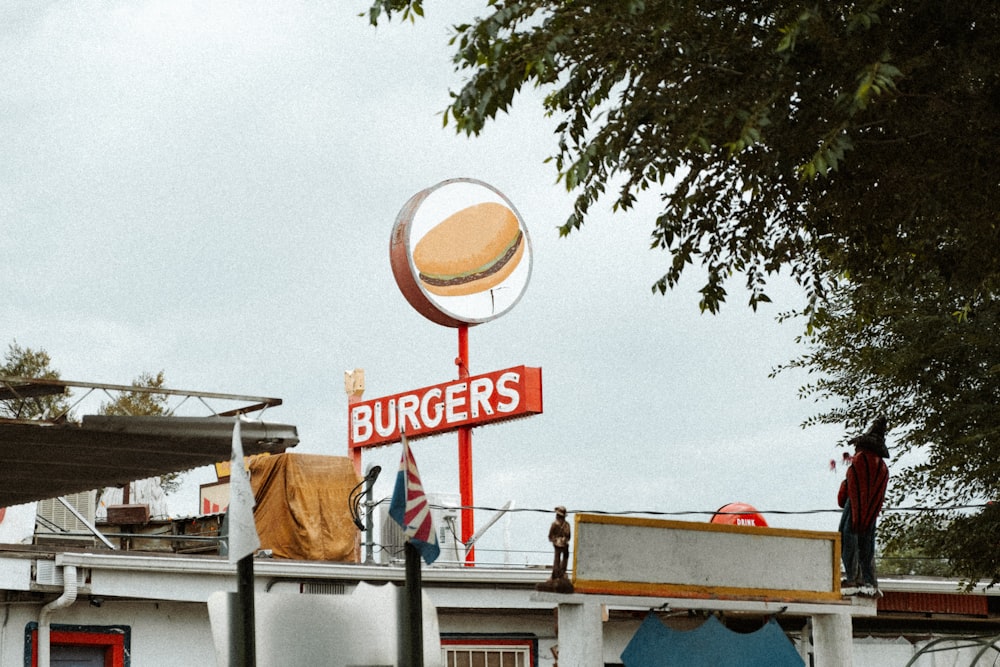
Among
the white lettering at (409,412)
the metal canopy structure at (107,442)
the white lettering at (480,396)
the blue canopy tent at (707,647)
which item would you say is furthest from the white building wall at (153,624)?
the white lettering at (409,412)

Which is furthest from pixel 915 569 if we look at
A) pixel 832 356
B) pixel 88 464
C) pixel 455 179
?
pixel 88 464

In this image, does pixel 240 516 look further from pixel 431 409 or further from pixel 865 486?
pixel 431 409

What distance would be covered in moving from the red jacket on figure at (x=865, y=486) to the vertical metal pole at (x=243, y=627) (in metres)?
8.18

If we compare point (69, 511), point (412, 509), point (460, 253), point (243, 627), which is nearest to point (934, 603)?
point (460, 253)

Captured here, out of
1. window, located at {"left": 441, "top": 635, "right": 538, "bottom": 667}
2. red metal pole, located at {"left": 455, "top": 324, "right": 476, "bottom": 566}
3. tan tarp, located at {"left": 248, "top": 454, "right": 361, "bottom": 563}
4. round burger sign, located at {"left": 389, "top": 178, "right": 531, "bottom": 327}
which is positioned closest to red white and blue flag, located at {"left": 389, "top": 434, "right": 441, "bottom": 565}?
window, located at {"left": 441, "top": 635, "right": 538, "bottom": 667}

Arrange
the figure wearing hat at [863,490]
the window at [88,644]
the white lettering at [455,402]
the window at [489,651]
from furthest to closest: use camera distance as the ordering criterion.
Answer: the white lettering at [455,402] → the window at [489,651] → the window at [88,644] → the figure wearing hat at [863,490]

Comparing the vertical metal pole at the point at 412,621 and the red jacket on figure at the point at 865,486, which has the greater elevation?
the red jacket on figure at the point at 865,486

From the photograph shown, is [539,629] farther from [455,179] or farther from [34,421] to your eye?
[455,179]

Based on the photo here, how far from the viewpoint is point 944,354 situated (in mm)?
18328

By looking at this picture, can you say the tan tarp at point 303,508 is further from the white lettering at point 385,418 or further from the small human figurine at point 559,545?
the white lettering at point 385,418

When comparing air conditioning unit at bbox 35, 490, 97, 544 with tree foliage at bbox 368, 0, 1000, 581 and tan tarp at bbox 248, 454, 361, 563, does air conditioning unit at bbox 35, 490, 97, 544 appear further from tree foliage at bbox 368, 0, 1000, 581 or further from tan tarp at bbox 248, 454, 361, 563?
tree foliage at bbox 368, 0, 1000, 581

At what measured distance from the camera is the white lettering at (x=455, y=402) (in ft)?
90.7

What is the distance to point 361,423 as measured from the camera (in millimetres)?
30078

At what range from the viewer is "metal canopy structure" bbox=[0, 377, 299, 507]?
13148 millimetres
